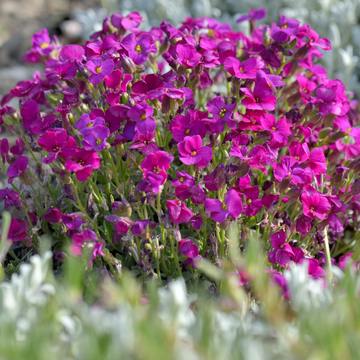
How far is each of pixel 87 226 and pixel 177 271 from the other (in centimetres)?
42

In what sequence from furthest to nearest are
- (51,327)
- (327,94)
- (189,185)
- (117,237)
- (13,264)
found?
(13,264) < (327,94) < (117,237) < (189,185) < (51,327)

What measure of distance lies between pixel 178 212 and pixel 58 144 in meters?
0.48

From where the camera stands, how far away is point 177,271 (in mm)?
1697

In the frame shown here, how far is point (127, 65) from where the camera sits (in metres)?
1.51

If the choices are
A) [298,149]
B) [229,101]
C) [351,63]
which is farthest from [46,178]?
[351,63]

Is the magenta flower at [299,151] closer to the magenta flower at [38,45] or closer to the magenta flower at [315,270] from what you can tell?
the magenta flower at [315,270]

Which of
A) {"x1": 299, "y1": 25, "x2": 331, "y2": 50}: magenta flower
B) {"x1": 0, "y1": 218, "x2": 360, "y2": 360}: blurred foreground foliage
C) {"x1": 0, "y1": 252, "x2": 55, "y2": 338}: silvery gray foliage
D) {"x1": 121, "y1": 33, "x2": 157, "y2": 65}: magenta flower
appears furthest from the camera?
{"x1": 299, "y1": 25, "x2": 331, "y2": 50}: magenta flower

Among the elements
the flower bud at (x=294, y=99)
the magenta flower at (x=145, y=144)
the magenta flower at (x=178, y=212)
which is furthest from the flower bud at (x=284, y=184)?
the flower bud at (x=294, y=99)

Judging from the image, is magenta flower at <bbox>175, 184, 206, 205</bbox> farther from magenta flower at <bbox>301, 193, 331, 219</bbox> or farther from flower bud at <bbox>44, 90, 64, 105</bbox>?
flower bud at <bbox>44, 90, 64, 105</bbox>

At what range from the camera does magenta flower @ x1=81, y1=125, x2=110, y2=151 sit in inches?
54.0

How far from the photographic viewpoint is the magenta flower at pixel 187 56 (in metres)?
1.54

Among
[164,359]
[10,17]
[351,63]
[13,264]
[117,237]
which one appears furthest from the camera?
[10,17]

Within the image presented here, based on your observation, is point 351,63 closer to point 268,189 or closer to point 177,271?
point 268,189

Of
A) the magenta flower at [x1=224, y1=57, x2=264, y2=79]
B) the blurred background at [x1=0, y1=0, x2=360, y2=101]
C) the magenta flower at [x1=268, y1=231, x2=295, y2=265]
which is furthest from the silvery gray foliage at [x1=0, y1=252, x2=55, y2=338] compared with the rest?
the blurred background at [x1=0, y1=0, x2=360, y2=101]
